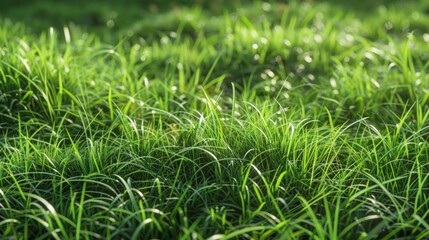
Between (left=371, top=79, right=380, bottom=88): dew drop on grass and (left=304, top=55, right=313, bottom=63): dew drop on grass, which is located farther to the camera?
(left=304, top=55, right=313, bottom=63): dew drop on grass

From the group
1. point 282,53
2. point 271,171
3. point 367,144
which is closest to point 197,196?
point 271,171

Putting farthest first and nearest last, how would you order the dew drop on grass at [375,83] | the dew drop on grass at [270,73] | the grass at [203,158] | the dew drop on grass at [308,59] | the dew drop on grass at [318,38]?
the dew drop on grass at [318,38]
the dew drop on grass at [308,59]
the dew drop on grass at [270,73]
the dew drop on grass at [375,83]
the grass at [203,158]

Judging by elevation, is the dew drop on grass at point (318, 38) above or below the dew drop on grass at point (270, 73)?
above

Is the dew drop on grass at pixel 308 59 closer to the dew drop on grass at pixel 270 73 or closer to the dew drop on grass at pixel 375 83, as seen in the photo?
the dew drop on grass at pixel 270 73

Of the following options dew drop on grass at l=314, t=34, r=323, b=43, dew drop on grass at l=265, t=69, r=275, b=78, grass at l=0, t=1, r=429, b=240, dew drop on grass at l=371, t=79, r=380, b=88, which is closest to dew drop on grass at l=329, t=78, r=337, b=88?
grass at l=0, t=1, r=429, b=240

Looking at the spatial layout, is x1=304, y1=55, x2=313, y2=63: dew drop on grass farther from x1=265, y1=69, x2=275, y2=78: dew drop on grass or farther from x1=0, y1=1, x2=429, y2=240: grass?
x1=265, y1=69, x2=275, y2=78: dew drop on grass

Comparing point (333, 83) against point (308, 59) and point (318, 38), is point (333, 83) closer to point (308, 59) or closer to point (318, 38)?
point (308, 59)

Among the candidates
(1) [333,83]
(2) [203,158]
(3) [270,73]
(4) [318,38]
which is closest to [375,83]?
(1) [333,83]

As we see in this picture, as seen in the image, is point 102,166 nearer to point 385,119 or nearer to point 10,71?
point 10,71

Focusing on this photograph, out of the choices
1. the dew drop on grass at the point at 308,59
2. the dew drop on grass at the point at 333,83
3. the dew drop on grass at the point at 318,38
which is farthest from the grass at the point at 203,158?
the dew drop on grass at the point at 318,38

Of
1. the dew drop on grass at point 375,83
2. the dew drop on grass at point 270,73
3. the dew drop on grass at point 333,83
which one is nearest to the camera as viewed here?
the dew drop on grass at point 375,83

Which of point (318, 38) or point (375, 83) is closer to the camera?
point (375, 83)
